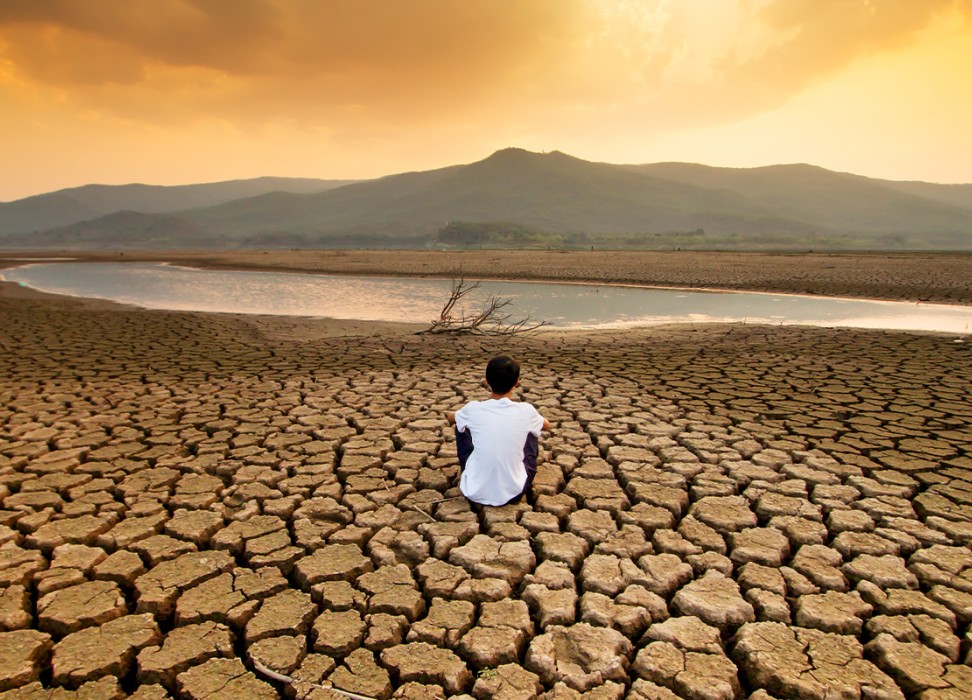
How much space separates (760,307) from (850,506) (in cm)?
1154

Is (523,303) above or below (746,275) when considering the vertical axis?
below

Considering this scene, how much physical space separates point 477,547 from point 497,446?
53cm

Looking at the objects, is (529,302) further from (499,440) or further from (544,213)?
(544,213)

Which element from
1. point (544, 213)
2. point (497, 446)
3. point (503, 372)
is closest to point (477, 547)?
point (497, 446)

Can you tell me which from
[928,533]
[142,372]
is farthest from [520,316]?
[928,533]

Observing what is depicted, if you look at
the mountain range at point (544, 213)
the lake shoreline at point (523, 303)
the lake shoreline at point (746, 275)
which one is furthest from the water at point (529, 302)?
the mountain range at point (544, 213)

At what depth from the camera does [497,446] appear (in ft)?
9.71

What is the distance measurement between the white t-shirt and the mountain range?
6483cm

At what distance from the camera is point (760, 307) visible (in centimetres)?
1350

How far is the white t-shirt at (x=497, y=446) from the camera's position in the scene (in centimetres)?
295

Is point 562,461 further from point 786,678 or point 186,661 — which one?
point 186,661

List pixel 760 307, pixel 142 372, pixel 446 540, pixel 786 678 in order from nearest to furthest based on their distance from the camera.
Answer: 1. pixel 786 678
2. pixel 446 540
3. pixel 142 372
4. pixel 760 307

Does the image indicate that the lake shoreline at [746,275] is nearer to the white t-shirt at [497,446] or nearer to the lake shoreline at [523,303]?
the lake shoreline at [523,303]

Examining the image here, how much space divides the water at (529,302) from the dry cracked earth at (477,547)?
6.40 metres
